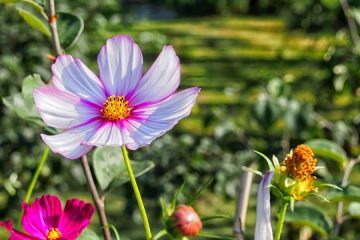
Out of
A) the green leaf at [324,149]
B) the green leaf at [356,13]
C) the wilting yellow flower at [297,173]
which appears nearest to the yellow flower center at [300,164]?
the wilting yellow flower at [297,173]

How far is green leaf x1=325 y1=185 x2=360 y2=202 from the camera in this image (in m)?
0.64

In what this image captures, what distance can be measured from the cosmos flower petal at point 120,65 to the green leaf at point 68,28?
166 millimetres

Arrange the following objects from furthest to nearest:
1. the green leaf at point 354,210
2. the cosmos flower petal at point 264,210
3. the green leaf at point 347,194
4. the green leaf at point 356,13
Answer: the green leaf at point 356,13 → the green leaf at point 354,210 → the green leaf at point 347,194 → the cosmos flower petal at point 264,210

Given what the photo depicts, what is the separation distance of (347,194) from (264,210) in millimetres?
261

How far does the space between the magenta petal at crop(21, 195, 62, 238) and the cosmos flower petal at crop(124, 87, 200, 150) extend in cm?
7

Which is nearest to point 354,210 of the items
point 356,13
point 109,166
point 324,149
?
point 324,149

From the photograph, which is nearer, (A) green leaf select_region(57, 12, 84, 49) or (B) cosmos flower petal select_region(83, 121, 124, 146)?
(B) cosmos flower petal select_region(83, 121, 124, 146)

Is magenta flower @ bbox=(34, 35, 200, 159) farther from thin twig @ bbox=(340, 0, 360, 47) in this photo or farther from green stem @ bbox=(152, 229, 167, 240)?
thin twig @ bbox=(340, 0, 360, 47)

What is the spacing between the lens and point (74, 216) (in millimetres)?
488

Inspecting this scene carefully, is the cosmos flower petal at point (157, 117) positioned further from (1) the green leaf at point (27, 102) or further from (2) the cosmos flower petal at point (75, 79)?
(1) the green leaf at point (27, 102)

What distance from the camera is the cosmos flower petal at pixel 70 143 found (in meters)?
0.43

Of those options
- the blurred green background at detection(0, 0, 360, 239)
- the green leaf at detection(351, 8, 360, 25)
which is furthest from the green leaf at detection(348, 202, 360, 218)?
the green leaf at detection(351, 8, 360, 25)

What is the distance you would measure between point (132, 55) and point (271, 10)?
968 cm

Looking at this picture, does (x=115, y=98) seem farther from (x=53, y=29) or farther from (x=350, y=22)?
(x=350, y=22)
